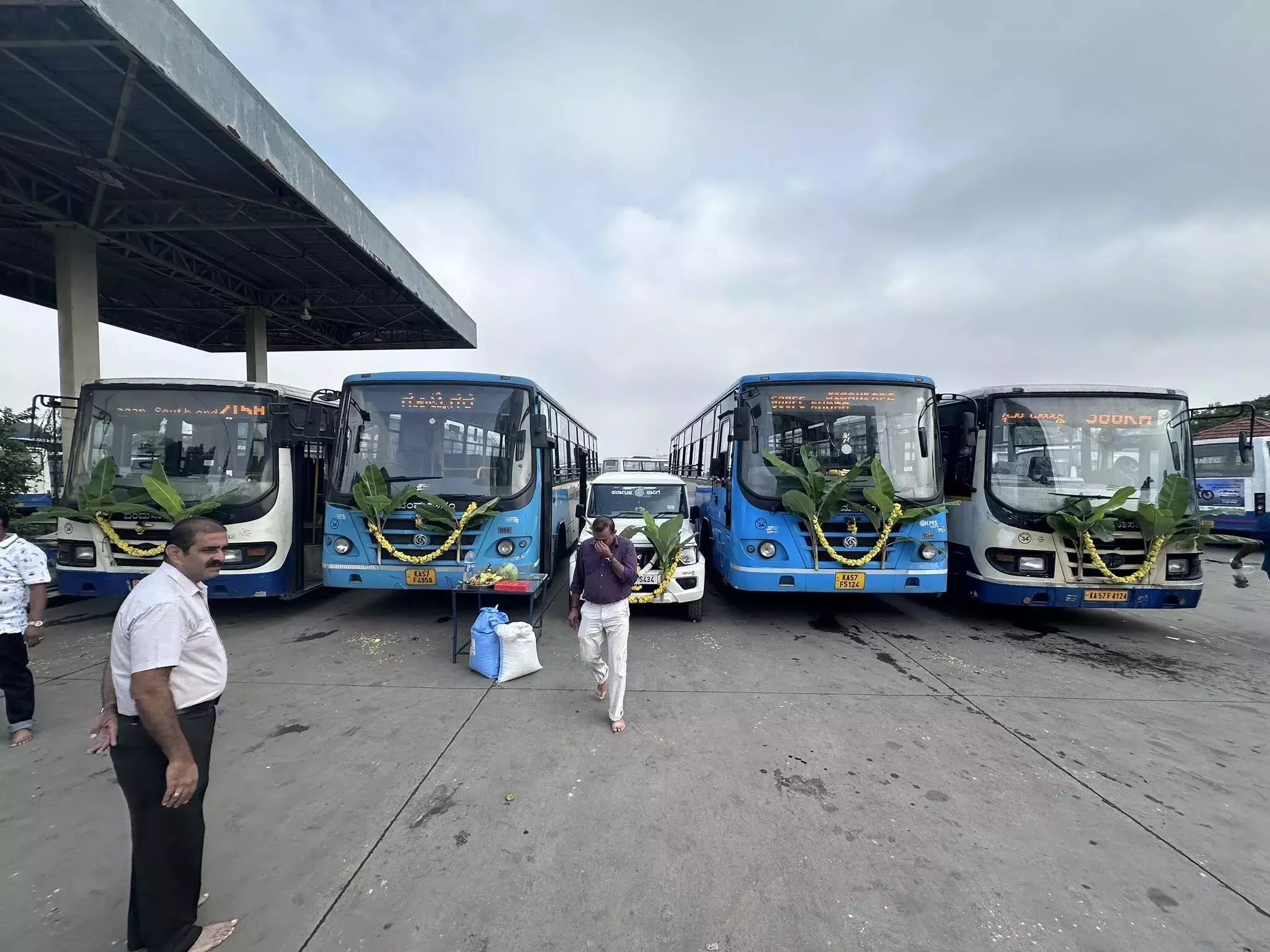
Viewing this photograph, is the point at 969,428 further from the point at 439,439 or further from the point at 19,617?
the point at 19,617

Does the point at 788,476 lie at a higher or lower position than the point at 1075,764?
higher

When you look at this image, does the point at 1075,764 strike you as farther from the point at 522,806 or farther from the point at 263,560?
the point at 263,560

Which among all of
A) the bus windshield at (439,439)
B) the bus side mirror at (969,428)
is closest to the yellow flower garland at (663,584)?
the bus windshield at (439,439)

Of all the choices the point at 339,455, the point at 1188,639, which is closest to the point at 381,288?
the point at 339,455

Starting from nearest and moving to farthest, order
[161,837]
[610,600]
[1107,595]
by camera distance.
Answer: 1. [161,837]
2. [610,600]
3. [1107,595]

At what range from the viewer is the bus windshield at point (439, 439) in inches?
260

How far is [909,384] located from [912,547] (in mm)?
1984

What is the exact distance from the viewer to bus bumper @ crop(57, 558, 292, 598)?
20.8ft

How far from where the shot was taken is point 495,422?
22.3 feet

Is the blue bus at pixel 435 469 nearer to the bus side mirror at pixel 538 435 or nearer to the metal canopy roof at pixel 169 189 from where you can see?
the bus side mirror at pixel 538 435

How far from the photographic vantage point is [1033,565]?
6.47m

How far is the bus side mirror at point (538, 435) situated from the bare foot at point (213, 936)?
200 inches

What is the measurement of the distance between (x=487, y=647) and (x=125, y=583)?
4.61 m

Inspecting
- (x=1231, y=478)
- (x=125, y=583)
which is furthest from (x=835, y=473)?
(x=1231, y=478)
